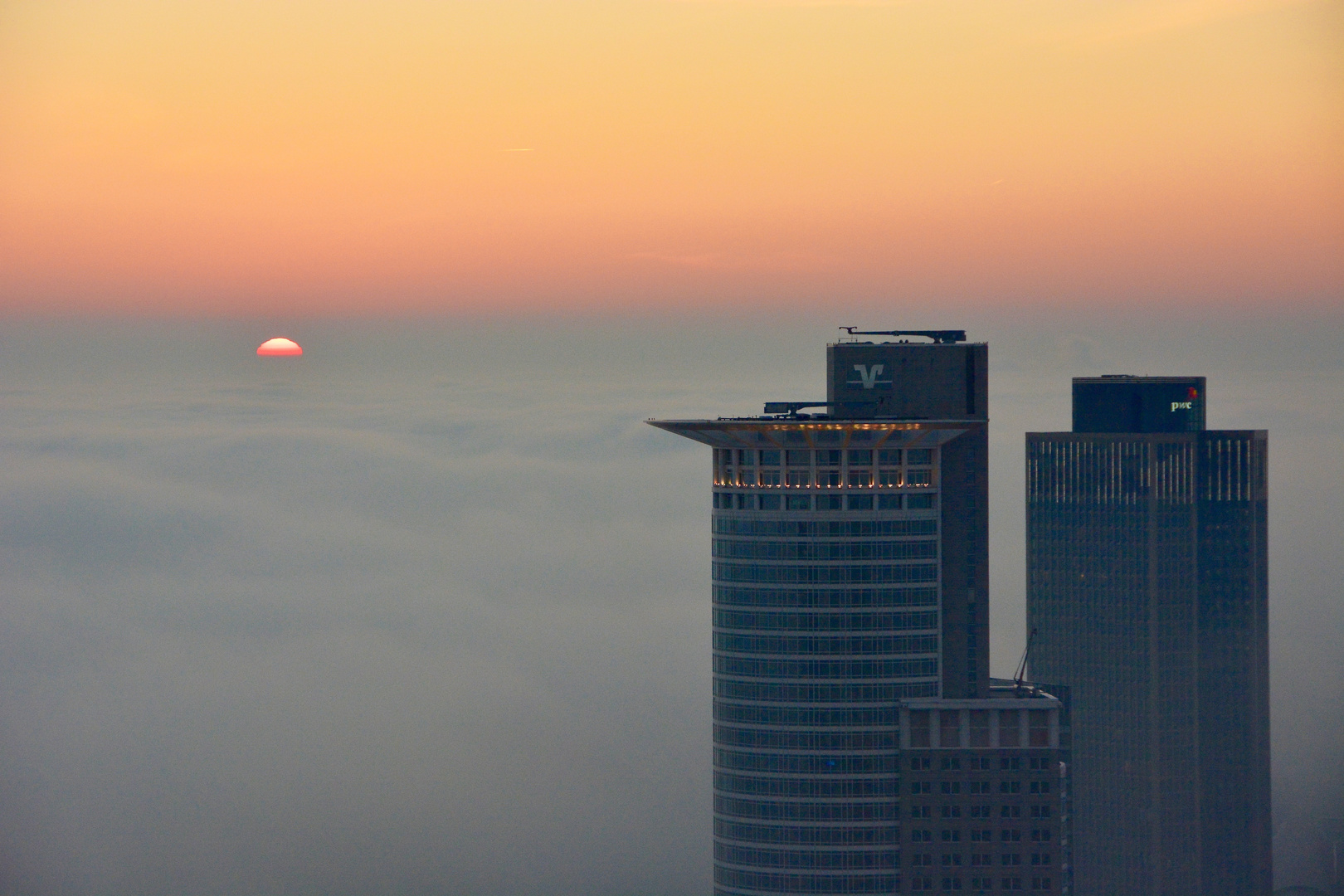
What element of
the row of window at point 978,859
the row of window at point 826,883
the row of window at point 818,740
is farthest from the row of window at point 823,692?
the row of window at point 826,883

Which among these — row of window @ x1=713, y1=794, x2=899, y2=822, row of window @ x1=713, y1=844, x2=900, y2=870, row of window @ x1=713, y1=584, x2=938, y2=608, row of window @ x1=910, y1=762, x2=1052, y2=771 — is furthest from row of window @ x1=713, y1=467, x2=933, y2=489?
row of window @ x1=713, y1=844, x2=900, y2=870

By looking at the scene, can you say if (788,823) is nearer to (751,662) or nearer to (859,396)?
(751,662)

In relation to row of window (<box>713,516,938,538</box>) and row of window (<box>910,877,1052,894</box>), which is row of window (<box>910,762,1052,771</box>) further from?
row of window (<box>713,516,938,538</box>)

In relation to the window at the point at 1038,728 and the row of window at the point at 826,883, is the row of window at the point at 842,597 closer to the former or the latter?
the window at the point at 1038,728

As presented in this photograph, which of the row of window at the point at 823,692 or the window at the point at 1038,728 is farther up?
the row of window at the point at 823,692

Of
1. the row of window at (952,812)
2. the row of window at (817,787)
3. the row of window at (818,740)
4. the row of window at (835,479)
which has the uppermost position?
the row of window at (835,479)

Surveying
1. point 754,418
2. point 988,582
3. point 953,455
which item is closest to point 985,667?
point 988,582
